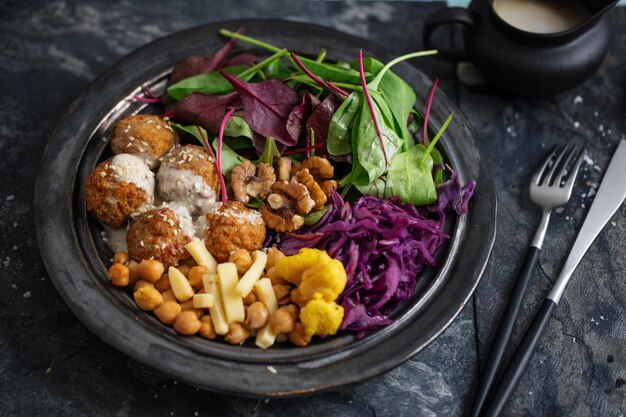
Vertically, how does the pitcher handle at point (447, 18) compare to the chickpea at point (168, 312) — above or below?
above

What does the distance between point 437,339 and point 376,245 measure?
452 millimetres

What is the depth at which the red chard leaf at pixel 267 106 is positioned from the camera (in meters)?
2.55

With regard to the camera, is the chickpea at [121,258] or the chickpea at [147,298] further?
the chickpea at [121,258]

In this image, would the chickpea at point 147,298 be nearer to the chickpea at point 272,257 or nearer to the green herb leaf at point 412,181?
the chickpea at point 272,257

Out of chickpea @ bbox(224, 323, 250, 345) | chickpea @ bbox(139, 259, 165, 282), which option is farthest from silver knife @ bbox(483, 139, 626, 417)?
chickpea @ bbox(139, 259, 165, 282)

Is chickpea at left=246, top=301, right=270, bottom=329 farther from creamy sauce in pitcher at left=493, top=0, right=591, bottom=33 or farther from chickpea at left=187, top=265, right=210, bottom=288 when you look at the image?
creamy sauce in pitcher at left=493, top=0, right=591, bottom=33

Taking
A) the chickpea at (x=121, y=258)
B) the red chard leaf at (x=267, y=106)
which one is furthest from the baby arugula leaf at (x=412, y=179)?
the chickpea at (x=121, y=258)

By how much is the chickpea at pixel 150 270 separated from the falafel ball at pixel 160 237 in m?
0.04

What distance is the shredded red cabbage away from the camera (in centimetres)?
225

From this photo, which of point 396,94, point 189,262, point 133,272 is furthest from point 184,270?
point 396,94

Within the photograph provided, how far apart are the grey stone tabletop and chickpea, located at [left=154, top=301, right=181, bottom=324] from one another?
0.27 meters

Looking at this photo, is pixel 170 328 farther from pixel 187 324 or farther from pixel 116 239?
pixel 116 239

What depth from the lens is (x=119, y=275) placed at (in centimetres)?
221

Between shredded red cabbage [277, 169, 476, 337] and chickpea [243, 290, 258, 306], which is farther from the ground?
shredded red cabbage [277, 169, 476, 337]
